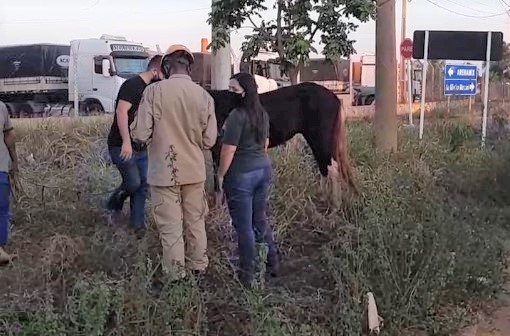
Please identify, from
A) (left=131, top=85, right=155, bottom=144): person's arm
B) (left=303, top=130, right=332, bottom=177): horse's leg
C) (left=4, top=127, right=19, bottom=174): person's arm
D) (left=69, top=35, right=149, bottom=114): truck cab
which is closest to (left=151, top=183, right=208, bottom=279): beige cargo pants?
(left=131, top=85, right=155, bottom=144): person's arm

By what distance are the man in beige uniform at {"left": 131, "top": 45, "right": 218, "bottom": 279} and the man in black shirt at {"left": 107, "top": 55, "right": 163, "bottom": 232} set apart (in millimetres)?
1024

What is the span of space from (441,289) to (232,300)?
5.06 feet

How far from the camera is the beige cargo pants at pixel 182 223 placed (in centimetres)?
538

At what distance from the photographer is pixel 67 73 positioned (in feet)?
93.4

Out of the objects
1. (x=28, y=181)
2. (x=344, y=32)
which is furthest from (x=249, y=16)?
(x=28, y=181)

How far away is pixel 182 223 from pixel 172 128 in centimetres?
68

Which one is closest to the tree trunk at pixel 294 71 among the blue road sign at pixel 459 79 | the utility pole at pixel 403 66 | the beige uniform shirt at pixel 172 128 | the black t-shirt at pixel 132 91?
the black t-shirt at pixel 132 91

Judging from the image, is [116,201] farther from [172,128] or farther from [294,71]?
[294,71]

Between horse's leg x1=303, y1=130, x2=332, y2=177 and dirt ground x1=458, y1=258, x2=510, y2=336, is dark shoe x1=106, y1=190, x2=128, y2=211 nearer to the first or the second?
horse's leg x1=303, y1=130, x2=332, y2=177

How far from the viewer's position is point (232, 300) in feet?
16.7

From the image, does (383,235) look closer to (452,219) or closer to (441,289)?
(441,289)

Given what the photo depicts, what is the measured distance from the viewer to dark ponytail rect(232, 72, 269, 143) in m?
5.72

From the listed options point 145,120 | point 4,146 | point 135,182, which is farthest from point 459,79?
point 145,120

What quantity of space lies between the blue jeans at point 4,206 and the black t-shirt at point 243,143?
1.88 m
